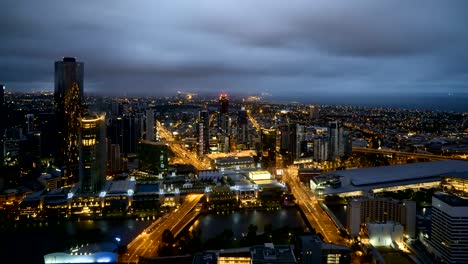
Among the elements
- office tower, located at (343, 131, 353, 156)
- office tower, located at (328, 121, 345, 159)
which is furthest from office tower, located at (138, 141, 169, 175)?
office tower, located at (343, 131, 353, 156)

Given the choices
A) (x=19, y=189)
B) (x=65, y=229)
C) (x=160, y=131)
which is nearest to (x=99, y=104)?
(x=19, y=189)

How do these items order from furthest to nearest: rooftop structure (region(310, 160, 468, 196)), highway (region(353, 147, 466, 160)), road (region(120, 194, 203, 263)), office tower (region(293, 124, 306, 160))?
highway (region(353, 147, 466, 160))
office tower (region(293, 124, 306, 160))
rooftop structure (region(310, 160, 468, 196))
road (region(120, 194, 203, 263))

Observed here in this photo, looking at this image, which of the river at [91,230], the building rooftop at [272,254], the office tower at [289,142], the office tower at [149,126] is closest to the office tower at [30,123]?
the office tower at [149,126]

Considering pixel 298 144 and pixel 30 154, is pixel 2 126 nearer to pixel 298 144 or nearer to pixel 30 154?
pixel 30 154

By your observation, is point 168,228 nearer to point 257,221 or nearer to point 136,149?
point 257,221

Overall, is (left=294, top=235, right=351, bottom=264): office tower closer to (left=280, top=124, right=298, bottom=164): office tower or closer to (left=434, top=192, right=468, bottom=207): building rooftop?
(left=434, top=192, right=468, bottom=207): building rooftop

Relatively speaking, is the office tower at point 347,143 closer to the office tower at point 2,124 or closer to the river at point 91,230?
the river at point 91,230

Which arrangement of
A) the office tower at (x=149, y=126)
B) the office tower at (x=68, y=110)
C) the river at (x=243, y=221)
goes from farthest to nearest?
the office tower at (x=149, y=126), the office tower at (x=68, y=110), the river at (x=243, y=221)
